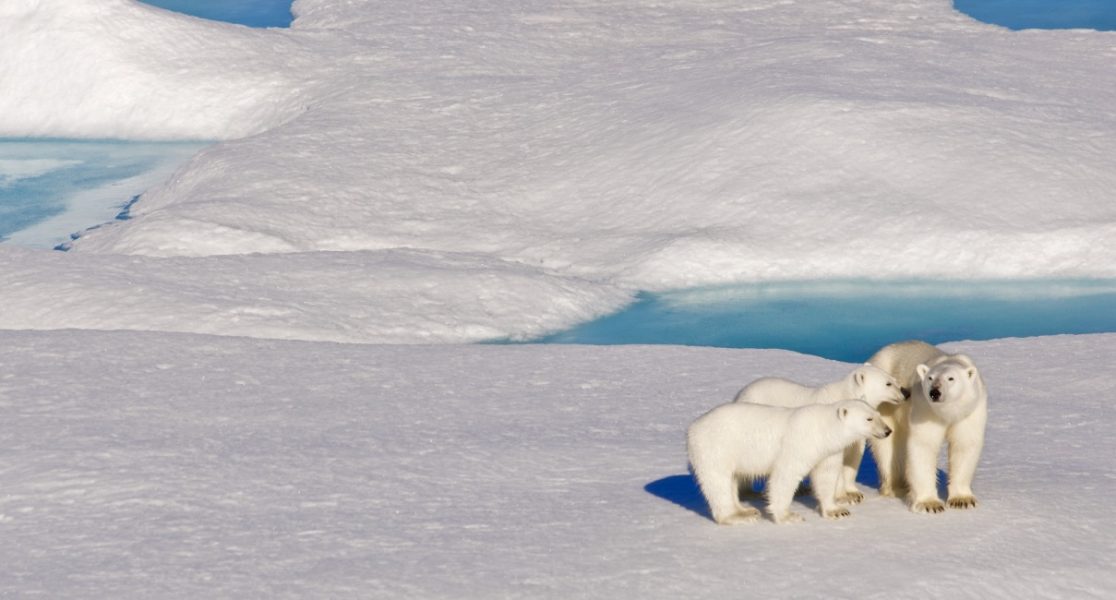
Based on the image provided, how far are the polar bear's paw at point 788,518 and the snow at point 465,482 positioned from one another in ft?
0.08

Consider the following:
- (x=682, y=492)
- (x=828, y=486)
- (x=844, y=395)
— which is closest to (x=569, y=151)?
(x=682, y=492)

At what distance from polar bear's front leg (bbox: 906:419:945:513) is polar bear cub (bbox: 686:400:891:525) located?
0.30m

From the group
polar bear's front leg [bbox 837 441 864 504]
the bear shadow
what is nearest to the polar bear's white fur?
polar bear's front leg [bbox 837 441 864 504]

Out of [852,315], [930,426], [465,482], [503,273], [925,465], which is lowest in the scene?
[852,315]

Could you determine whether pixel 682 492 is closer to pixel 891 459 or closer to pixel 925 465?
pixel 891 459

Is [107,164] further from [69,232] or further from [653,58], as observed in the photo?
[653,58]

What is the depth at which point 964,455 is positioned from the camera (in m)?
4.77

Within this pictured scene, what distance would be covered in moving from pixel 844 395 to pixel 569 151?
809 cm

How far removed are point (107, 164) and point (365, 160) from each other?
383cm

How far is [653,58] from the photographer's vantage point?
608 inches

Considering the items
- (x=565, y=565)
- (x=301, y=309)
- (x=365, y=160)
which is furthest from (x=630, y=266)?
(x=565, y=565)

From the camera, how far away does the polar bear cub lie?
4.46m

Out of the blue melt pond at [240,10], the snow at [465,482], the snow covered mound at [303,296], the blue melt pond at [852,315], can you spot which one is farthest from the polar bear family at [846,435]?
the blue melt pond at [240,10]

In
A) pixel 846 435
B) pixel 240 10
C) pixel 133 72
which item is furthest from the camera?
pixel 240 10
